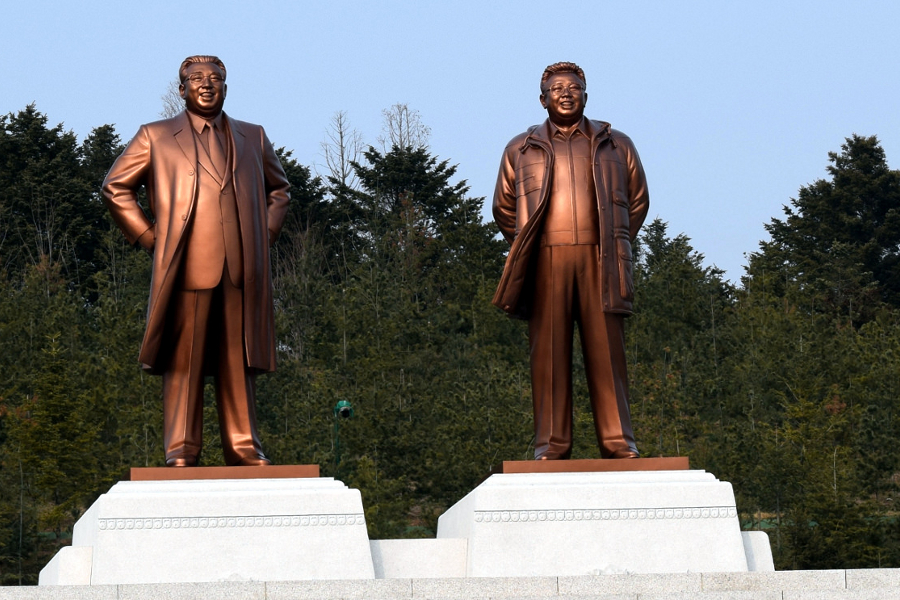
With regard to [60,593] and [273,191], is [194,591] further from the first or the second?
[273,191]

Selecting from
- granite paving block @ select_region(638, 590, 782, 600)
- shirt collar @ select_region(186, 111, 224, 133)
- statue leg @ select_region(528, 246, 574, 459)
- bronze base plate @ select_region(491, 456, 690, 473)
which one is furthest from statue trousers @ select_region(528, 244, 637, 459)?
granite paving block @ select_region(638, 590, 782, 600)

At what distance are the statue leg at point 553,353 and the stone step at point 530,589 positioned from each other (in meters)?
2.10

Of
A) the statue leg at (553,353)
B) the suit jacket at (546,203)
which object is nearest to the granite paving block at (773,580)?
the statue leg at (553,353)

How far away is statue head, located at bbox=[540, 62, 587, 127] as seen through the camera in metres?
9.98

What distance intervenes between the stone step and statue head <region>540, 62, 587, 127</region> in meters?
3.56

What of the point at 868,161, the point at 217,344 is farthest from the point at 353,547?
the point at 868,161

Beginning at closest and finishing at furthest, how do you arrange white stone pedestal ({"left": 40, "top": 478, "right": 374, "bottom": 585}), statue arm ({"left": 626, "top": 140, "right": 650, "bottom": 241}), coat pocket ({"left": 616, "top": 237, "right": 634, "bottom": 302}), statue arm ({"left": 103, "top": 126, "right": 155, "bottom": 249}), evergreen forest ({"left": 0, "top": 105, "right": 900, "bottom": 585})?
white stone pedestal ({"left": 40, "top": 478, "right": 374, "bottom": 585}) < statue arm ({"left": 103, "top": 126, "right": 155, "bottom": 249}) < coat pocket ({"left": 616, "top": 237, "right": 634, "bottom": 302}) < statue arm ({"left": 626, "top": 140, "right": 650, "bottom": 241}) < evergreen forest ({"left": 0, "top": 105, "right": 900, "bottom": 585})

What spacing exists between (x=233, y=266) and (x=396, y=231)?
24.8 meters

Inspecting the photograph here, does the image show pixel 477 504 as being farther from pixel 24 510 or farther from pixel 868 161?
pixel 868 161

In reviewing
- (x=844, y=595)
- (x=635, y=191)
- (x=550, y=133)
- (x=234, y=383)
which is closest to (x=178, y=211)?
(x=234, y=383)

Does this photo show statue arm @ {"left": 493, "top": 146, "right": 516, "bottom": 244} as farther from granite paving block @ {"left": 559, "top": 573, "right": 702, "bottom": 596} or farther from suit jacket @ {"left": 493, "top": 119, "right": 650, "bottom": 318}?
granite paving block @ {"left": 559, "top": 573, "right": 702, "bottom": 596}

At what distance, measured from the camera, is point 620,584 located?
7594 mm

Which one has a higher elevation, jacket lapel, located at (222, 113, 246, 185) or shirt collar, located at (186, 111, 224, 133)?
shirt collar, located at (186, 111, 224, 133)

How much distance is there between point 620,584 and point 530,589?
0.48 meters
